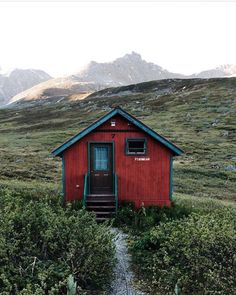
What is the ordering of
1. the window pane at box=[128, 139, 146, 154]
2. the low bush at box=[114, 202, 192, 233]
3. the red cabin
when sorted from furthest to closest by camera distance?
1. the window pane at box=[128, 139, 146, 154]
2. the red cabin
3. the low bush at box=[114, 202, 192, 233]

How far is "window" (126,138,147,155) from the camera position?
23562 millimetres

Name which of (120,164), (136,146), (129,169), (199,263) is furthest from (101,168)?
(199,263)

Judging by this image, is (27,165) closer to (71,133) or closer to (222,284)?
(71,133)

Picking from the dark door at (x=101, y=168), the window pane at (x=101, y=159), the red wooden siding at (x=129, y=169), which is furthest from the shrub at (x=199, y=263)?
the window pane at (x=101, y=159)

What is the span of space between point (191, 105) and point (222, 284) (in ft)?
287

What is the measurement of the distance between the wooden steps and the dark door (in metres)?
0.74

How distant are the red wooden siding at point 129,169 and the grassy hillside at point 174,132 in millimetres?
6668

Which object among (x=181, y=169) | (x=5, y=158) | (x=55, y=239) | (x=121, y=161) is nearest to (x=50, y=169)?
(x=5, y=158)

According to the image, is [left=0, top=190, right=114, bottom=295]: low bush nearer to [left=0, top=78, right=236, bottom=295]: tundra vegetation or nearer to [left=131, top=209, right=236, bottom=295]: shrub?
[left=0, top=78, right=236, bottom=295]: tundra vegetation

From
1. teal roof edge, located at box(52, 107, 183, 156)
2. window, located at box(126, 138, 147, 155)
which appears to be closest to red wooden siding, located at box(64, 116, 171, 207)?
window, located at box(126, 138, 147, 155)

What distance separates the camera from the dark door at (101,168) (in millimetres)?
23500

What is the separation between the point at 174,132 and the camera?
7038 cm

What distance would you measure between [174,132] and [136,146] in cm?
4747

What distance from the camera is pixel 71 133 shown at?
74500 millimetres
